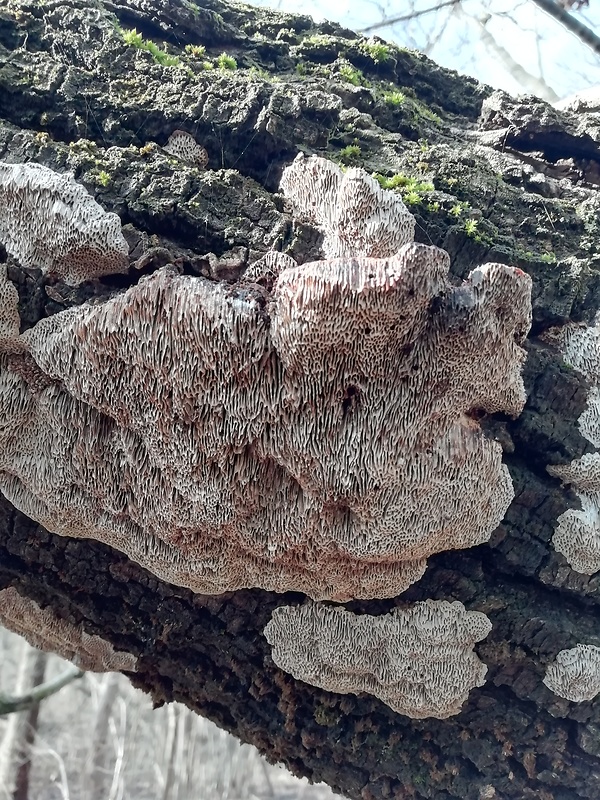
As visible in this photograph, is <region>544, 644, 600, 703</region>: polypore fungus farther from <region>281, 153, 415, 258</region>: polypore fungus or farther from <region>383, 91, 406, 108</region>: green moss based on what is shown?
<region>383, 91, 406, 108</region>: green moss

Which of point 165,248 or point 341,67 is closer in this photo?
point 165,248

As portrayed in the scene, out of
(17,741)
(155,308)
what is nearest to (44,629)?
(155,308)

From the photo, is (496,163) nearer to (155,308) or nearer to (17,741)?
(155,308)

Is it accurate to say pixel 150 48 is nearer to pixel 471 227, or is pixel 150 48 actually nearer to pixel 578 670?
pixel 471 227

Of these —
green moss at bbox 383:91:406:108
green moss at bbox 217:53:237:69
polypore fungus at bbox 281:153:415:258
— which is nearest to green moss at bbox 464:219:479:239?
polypore fungus at bbox 281:153:415:258

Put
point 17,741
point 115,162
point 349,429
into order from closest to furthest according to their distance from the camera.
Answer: point 349,429
point 115,162
point 17,741
